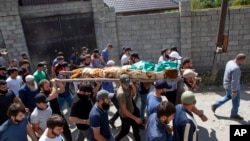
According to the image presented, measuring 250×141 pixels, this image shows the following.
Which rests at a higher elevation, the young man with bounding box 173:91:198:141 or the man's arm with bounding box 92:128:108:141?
the young man with bounding box 173:91:198:141

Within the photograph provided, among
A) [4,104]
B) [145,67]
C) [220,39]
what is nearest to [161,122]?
[145,67]

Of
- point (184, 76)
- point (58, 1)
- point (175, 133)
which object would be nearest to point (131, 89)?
point (184, 76)

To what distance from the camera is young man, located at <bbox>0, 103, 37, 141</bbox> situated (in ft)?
11.1

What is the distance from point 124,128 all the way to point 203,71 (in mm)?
5684

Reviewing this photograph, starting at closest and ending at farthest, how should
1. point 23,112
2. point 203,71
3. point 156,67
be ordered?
point 23,112 < point 156,67 < point 203,71

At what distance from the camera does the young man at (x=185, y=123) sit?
10.8 ft

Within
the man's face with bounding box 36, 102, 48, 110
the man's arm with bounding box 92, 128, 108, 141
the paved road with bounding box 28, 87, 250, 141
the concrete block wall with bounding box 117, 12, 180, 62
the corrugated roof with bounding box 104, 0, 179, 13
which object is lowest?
the paved road with bounding box 28, 87, 250, 141

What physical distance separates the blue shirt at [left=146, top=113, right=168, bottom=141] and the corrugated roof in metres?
12.2

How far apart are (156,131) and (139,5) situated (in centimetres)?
1336

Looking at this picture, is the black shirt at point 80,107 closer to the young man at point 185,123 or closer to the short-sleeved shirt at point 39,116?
the short-sleeved shirt at point 39,116

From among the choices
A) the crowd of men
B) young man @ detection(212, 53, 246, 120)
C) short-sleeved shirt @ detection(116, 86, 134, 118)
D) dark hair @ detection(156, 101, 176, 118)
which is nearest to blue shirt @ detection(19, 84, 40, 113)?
the crowd of men

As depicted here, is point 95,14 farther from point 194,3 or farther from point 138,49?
point 194,3

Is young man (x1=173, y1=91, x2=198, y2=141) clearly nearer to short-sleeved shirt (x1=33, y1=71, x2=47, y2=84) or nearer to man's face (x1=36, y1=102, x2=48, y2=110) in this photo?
man's face (x1=36, y1=102, x2=48, y2=110)

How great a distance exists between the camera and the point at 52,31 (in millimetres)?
9867
